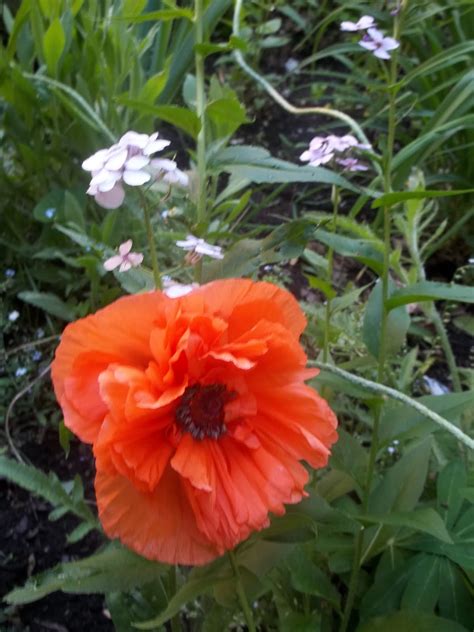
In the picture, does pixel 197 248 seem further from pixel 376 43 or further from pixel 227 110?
pixel 376 43

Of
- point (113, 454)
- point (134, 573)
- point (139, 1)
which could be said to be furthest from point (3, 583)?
point (139, 1)

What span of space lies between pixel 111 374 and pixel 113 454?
45mm

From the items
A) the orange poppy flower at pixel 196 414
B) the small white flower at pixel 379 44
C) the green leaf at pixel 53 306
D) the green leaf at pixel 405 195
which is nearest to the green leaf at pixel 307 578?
the orange poppy flower at pixel 196 414

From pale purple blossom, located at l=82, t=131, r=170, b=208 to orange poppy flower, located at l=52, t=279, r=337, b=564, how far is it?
→ 68 millimetres

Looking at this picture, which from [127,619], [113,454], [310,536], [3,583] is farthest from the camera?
[3,583]

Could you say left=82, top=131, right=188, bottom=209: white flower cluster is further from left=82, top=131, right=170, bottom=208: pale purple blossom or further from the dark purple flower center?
the dark purple flower center

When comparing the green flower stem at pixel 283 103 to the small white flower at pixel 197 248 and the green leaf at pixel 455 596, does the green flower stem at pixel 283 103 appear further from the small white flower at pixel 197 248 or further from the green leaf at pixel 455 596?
the green leaf at pixel 455 596

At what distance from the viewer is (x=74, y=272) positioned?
1194mm

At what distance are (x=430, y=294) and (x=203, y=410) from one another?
0.68 ft

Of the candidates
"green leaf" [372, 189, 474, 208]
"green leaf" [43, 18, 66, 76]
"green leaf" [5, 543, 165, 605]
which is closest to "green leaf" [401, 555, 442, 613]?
"green leaf" [5, 543, 165, 605]

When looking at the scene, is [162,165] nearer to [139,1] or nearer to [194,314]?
[194,314]

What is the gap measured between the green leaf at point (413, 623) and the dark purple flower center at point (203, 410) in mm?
290

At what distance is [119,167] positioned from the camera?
1.53 ft

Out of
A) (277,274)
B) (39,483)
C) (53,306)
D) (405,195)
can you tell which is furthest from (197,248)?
(277,274)
